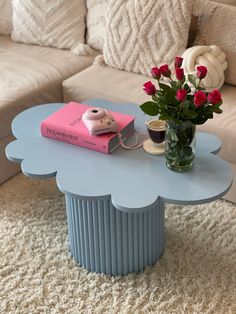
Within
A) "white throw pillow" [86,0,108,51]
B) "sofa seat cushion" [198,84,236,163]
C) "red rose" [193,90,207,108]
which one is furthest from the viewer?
"white throw pillow" [86,0,108,51]

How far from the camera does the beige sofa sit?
216 cm

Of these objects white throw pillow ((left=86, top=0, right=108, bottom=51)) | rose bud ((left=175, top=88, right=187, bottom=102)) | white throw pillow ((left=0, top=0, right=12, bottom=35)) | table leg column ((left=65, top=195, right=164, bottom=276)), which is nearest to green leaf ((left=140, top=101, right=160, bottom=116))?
rose bud ((left=175, top=88, right=187, bottom=102))

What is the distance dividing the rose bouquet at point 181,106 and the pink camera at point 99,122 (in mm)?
223

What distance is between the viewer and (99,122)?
1.81 metres

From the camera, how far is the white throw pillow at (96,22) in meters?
2.76

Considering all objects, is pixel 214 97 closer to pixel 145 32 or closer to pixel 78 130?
pixel 78 130

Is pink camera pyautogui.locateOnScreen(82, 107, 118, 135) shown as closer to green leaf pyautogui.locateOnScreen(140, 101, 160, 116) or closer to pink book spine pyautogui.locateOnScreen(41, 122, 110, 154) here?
pink book spine pyautogui.locateOnScreen(41, 122, 110, 154)

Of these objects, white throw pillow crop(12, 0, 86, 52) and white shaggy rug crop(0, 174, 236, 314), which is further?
white throw pillow crop(12, 0, 86, 52)

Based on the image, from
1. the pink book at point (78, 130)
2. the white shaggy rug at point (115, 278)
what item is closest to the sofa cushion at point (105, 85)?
the pink book at point (78, 130)

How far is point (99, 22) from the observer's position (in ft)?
9.12

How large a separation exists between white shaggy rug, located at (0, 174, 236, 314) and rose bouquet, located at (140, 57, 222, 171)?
0.51 m

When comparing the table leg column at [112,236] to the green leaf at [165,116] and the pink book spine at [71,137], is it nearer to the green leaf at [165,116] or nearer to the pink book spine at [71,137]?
the pink book spine at [71,137]

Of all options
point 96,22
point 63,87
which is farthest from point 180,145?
point 96,22

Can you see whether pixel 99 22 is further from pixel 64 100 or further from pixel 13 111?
pixel 13 111
